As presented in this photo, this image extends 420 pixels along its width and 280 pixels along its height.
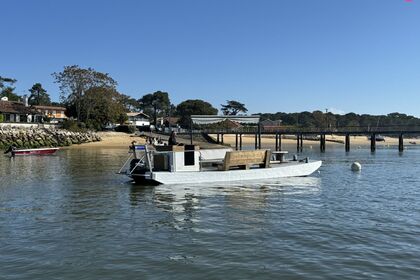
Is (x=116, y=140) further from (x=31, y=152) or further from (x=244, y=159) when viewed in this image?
(x=244, y=159)

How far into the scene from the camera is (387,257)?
10828 millimetres

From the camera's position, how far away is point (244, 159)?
86.5 feet

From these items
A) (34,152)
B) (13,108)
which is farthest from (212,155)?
(13,108)

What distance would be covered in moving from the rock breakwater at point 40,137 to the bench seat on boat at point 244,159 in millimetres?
51661

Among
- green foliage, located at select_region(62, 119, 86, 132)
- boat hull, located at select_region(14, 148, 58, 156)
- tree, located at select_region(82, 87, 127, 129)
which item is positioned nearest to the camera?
boat hull, located at select_region(14, 148, 58, 156)

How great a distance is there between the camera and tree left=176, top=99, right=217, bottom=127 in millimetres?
152500

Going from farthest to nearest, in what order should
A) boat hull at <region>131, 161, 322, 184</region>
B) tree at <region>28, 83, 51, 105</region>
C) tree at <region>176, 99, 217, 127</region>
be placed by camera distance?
tree at <region>28, 83, 51, 105</region> < tree at <region>176, 99, 217, 127</region> < boat hull at <region>131, 161, 322, 184</region>

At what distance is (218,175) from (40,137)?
194 feet

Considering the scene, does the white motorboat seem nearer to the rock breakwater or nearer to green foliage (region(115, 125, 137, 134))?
the rock breakwater

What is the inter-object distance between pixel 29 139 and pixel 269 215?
214ft

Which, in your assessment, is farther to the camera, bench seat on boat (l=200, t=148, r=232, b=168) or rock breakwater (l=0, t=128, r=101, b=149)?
rock breakwater (l=0, t=128, r=101, b=149)

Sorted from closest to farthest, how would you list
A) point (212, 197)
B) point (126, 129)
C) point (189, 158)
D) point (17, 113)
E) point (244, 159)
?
point (212, 197) < point (189, 158) < point (244, 159) < point (17, 113) < point (126, 129)

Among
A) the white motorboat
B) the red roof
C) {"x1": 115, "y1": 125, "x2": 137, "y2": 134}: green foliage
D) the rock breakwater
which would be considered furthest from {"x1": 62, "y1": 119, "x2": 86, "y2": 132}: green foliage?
the white motorboat

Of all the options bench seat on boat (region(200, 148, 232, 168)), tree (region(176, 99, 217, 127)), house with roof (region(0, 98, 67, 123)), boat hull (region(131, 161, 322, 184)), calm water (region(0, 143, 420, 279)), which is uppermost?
tree (region(176, 99, 217, 127))
